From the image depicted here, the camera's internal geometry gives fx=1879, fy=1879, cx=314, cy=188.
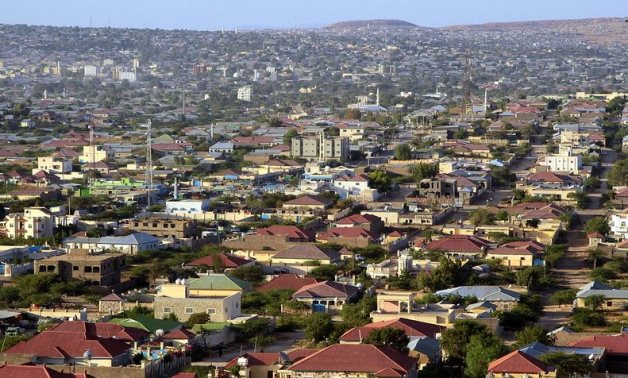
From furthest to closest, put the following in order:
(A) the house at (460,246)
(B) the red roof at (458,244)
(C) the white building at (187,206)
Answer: (C) the white building at (187,206) → (B) the red roof at (458,244) → (A) the house at (460,246)

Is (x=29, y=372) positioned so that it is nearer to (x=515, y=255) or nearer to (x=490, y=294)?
(x=490, y=294)

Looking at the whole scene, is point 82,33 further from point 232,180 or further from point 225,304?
point 225,304

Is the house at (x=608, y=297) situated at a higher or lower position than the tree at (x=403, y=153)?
higher

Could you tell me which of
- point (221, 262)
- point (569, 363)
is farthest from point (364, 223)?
point (569, 363)

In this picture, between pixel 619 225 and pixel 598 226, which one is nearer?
pixel 598 226

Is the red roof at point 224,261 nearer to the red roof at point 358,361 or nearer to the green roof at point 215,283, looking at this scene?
the green roof at point 215,283

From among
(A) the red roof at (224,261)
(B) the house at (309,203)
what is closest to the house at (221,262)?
(A) the red roof at (224,261)
